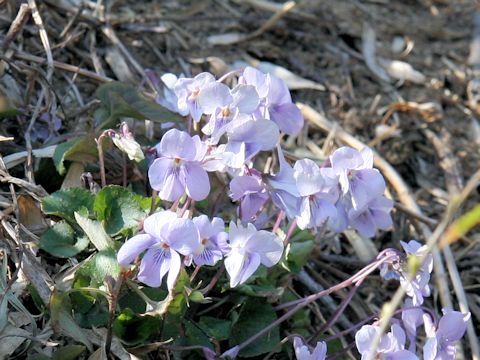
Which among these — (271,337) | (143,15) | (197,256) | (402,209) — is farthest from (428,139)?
(197,256)

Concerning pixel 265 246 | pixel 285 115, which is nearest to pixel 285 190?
pixel 265 246

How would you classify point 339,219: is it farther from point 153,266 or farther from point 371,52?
point 371,52

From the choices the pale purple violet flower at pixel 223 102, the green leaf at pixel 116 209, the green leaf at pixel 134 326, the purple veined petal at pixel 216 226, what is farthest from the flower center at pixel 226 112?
the green leaf at pixel 134 326

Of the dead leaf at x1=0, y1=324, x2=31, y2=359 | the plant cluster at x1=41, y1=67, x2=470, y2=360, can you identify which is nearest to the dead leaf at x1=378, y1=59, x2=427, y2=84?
the plant cluster at x1=41, y1=67, x2=470, y2=360

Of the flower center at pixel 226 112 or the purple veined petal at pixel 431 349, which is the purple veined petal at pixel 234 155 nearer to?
the flower center at pixel 226 112

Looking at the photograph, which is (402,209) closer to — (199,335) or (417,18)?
(199,335)

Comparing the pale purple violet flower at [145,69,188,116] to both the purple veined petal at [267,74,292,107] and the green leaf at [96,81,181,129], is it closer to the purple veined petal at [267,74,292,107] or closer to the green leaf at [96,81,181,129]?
the green leaf at [96,81,181,129]
